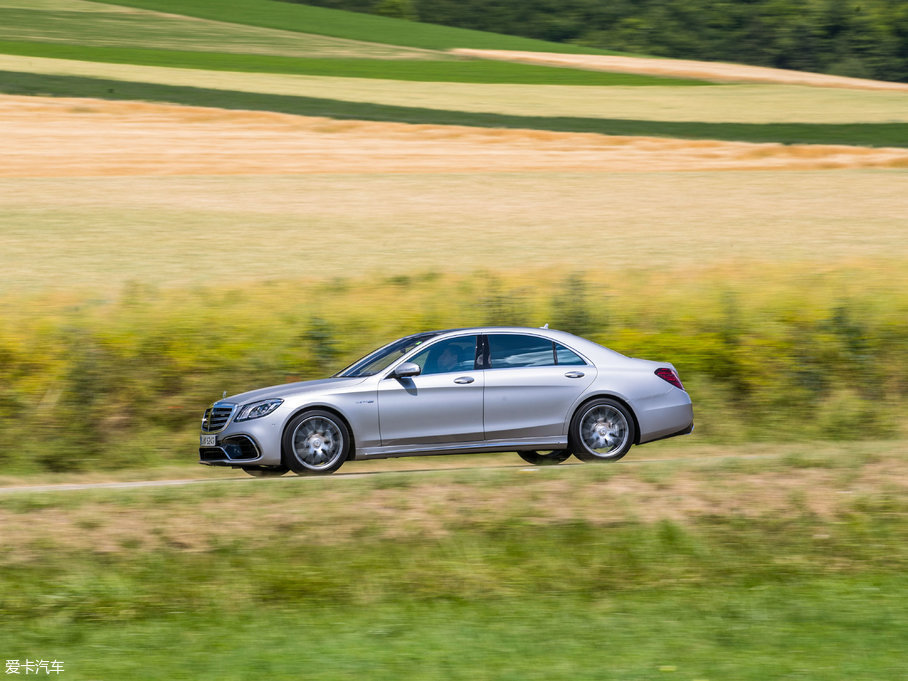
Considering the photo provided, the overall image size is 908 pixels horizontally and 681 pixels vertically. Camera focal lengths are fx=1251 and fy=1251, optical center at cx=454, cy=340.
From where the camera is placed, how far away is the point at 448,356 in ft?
38.6

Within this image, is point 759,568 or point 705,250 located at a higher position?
point 705,250

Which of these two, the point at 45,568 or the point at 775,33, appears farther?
the point at 775,33

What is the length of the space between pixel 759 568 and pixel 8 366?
819cm

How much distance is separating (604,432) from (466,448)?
4.34 ft

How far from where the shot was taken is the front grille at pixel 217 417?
11423 millimetres

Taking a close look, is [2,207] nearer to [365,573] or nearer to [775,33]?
[365,573]

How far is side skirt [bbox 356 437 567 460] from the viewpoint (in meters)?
11.4

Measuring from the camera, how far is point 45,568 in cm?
867

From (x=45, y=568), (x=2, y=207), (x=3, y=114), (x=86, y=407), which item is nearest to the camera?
(x=45, y=568)

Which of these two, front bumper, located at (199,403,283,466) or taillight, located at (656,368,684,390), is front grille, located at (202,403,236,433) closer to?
front bumper, located at (199,403,283,466)

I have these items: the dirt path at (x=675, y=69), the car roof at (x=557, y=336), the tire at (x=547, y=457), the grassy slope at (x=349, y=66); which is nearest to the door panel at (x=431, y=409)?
the car roof at (x=557, y=336)

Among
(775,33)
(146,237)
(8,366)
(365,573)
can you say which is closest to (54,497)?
(365,573)

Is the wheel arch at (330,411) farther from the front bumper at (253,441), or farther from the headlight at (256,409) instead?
the headlight at (256,409)

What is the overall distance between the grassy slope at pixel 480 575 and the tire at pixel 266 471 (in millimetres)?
1266
